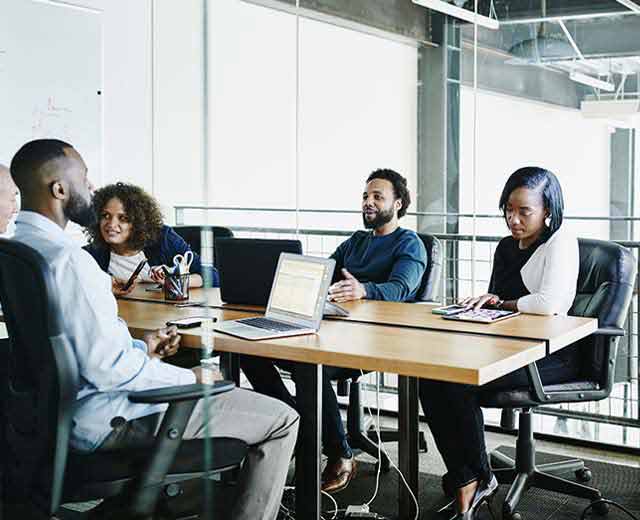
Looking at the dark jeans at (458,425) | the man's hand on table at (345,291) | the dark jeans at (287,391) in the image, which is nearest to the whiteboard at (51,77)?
the dark jeans at (287,391)

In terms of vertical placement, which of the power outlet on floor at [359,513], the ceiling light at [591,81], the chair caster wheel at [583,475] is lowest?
the power outlet on floor at [359,513]

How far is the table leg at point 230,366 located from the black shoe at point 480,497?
1.18 m

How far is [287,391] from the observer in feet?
7.93

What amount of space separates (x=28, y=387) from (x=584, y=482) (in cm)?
217

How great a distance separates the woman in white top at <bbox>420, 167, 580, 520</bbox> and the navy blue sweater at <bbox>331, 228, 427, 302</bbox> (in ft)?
1.05

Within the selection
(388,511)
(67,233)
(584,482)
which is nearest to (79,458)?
(67,233)

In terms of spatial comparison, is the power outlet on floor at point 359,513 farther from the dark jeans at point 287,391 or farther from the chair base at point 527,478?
the chair base at point 527,478

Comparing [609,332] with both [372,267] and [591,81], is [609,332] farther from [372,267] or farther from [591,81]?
[591,81]

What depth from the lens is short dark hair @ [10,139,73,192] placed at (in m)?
1.46

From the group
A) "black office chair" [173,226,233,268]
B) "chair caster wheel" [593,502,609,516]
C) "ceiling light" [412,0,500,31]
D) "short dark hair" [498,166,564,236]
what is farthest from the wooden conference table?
"ceiling light" [412,0,500,31]

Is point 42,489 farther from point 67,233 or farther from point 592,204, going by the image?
point 592,204

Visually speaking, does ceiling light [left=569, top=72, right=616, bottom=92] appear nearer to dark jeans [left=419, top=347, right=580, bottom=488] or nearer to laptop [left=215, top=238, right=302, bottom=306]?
dark jeans [left=419, top=347, right=580, bottom=488]

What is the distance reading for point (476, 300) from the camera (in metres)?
2.87

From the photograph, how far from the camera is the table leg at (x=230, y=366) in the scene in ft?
5.48
